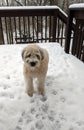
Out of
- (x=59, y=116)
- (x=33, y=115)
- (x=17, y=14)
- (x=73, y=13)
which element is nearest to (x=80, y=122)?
(x=59, y=116)

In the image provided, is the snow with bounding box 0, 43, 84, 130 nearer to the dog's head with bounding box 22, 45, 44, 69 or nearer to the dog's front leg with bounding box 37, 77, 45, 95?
the dog's front leg with bounding box 37, 77, 45, 95

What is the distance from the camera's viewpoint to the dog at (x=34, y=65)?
8.23 ft

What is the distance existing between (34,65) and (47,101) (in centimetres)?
71

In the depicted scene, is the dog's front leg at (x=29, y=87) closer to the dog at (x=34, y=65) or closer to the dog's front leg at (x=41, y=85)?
the dog at (x=34, y=65)

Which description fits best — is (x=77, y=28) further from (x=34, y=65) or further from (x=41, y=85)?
(x=34, y=65)

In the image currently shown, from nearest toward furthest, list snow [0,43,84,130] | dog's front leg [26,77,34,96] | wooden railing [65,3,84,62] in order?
snow [0,43,84,130]
dog's front leg [26,77,34,96]
wooden railing [65,3,84,62]

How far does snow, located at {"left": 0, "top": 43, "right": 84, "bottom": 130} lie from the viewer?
7.96ft

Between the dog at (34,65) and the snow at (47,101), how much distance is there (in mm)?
178

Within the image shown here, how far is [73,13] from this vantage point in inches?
185

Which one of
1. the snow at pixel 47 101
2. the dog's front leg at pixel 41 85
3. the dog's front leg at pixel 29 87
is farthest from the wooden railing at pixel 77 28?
the dog's front leg at pixel 29 87

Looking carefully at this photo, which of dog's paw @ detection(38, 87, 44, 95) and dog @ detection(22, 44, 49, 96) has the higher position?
dog @ detection(22, 44, 49, 96)

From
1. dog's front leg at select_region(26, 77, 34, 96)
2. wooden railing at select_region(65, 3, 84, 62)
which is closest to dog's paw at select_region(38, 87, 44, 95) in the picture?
dog's front leg at select_region(26, 77, 34, 96)

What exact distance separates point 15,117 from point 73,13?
11.0ft

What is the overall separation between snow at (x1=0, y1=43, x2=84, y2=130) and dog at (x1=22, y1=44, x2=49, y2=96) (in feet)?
0.59
